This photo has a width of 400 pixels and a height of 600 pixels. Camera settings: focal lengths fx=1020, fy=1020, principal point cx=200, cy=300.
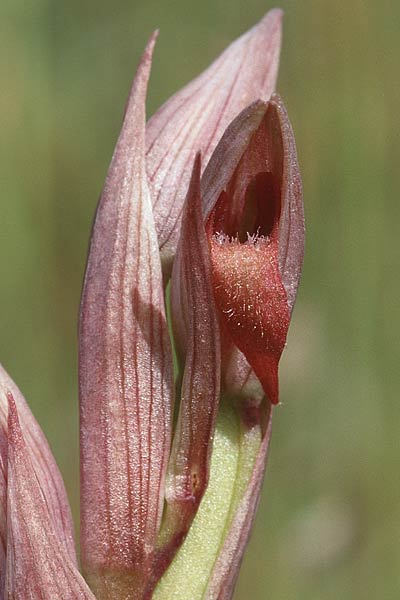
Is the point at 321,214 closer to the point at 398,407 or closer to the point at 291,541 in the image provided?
the point at 398,407

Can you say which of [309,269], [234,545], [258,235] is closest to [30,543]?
[234,545]

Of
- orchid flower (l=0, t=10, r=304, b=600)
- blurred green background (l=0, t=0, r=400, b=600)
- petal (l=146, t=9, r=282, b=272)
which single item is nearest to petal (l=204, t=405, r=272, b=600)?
orchid flower (l=0, t=10, r=304, b=600)

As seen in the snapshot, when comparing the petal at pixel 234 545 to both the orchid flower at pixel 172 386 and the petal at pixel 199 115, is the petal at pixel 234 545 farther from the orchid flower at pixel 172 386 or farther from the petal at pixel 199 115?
the petal at pixel 199 115

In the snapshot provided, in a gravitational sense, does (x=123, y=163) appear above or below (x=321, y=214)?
below

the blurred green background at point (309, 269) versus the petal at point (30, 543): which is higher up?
the blurred green background at point (309, 269)

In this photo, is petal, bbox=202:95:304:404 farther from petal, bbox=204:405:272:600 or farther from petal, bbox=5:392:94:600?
petal, bbox=5:392:94:600

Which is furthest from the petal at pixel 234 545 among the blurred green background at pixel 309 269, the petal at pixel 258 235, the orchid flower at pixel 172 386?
the blurred green background at pixel 309 269

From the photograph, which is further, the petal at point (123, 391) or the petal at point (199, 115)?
the petal at point (199, 115)

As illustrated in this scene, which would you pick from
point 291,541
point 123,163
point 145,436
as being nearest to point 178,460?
point 145,436
